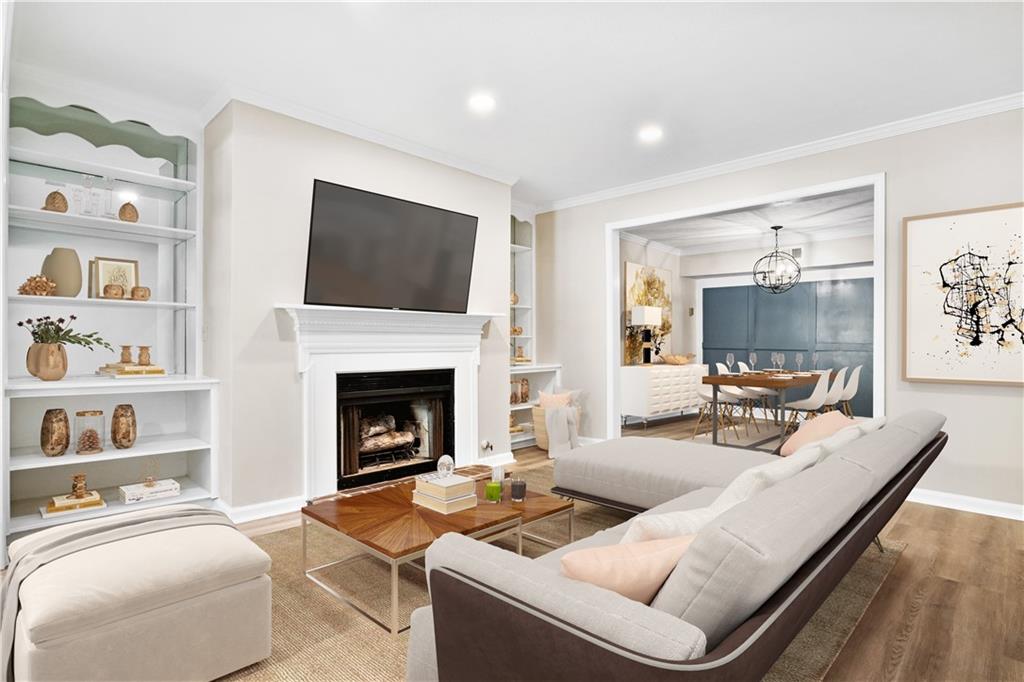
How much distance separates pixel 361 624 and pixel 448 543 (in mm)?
1129

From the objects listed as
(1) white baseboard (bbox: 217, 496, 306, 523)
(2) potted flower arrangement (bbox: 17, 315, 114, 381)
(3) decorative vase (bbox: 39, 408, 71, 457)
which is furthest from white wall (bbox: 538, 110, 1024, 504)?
(3) decorative vase (bbox: 39, 408, 71, 457)

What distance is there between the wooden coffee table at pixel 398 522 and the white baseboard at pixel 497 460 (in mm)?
1963

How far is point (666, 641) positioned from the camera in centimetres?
94

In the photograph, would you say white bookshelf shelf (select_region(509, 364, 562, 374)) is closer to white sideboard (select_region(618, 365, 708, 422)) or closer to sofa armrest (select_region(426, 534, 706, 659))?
white sideboard (select_region(618, 365, 708, 422))

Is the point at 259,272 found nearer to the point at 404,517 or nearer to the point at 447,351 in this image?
the point at 447,351

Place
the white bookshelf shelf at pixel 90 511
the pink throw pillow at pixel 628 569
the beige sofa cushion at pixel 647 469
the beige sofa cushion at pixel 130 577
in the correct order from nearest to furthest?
the pink throw pillow at pixel 628 569
the beige sofa cushion at pixel 130 577
the beige sofa cushion at pixel 647 469
the white bookshelf shelf at pixel 90 511

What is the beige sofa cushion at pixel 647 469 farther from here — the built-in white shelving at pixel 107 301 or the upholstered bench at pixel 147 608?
the built-in white shelving at pixel 107 301

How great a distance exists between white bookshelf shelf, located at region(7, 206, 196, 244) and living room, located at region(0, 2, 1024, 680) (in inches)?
1.0

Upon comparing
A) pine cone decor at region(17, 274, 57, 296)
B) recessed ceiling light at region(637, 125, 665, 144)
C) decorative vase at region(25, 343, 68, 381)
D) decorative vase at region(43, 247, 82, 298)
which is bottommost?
decorative vase at region(25, 343, 68, 381)

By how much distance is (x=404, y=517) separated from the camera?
247 centimetres

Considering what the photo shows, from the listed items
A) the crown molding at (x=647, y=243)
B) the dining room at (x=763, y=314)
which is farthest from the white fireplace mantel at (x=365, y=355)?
the crown molding at (x=647, y=243)

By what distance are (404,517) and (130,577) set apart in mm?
1048

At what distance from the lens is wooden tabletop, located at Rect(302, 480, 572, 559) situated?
220 centimetres

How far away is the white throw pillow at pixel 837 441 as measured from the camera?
2.01m
